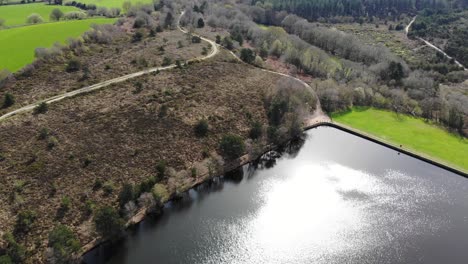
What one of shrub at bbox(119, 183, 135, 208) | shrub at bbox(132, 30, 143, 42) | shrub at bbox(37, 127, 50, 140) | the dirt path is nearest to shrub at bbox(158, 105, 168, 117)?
the dirt path

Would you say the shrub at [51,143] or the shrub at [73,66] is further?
the shrub at [73,66]

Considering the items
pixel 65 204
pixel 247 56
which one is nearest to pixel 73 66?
pixel 65 204

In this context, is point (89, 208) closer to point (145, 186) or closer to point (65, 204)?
point (65, 204)

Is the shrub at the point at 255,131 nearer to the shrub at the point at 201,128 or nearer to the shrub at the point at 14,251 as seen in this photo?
the shrub at the point at 201,128

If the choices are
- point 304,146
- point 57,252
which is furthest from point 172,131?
point 57,252

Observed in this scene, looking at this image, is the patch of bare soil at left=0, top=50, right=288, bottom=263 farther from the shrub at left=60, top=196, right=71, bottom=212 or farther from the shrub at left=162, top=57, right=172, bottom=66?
the shrub at left=162, top=57, right=172, bottom=66

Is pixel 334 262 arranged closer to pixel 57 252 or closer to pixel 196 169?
pixel 196 169

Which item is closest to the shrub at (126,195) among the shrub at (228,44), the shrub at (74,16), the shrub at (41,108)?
the shrub at (41,108)
